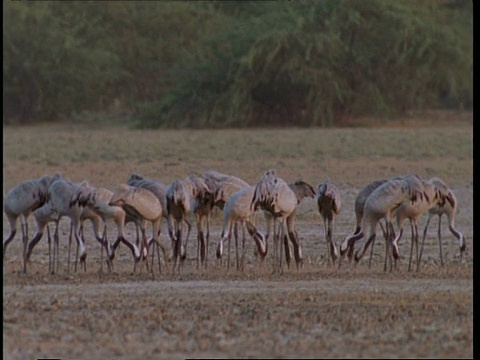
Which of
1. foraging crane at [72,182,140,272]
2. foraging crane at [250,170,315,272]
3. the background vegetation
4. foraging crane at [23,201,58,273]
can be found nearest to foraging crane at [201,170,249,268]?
foraging crane at [250,170,315,272]

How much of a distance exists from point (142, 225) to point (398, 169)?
748 centimetres

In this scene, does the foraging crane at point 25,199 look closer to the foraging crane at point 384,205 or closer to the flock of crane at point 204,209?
the flock of crane at point 204,209

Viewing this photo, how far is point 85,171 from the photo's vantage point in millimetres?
17469

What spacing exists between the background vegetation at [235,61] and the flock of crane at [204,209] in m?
7.62

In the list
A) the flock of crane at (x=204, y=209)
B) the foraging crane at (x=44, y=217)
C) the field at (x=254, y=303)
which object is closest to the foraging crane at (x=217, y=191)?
the flock of crane at (x=204, y=209)

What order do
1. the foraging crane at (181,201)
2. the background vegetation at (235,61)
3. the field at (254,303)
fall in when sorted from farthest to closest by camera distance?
the background vegetation at (235,61)
the foraging crane at (181,201)
the field at (254,303)

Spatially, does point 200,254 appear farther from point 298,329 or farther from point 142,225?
point 298,329

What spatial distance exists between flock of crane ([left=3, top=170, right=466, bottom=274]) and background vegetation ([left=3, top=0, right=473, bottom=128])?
7616mm

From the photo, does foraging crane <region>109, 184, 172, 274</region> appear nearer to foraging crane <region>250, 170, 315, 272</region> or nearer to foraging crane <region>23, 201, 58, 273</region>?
foraging crane <region>23, 201, 58, 273</region>

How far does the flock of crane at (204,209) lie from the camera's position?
406 inches

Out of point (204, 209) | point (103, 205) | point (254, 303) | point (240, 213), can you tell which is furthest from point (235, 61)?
point (254, 303)

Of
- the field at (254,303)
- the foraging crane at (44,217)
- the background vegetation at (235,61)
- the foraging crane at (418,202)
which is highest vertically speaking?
the background vegetation at (235,61)

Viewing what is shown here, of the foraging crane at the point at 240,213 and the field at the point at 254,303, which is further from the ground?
the foraging crane at the point at 240,213

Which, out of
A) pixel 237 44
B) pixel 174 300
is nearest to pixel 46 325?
pixel 174 300
